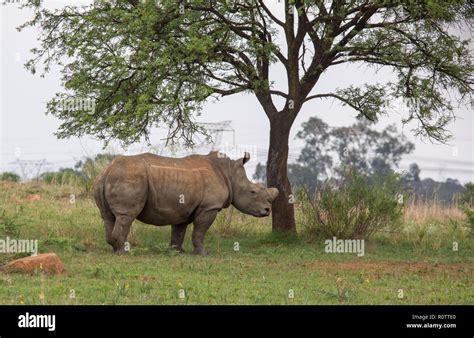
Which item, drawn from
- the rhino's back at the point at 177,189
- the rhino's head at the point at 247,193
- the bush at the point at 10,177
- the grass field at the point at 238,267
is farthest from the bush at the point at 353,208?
the bush at the point at 10,177

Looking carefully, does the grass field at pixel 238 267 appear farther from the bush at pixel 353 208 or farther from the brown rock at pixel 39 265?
the bush at pixel 353 208

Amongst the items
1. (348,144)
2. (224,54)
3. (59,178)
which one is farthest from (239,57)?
(348,144)

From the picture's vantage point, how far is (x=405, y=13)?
22375 mm

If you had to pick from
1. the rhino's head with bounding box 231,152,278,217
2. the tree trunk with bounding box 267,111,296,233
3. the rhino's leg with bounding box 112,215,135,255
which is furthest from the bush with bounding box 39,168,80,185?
the rhino's leg with bounding box 112,215,135,255

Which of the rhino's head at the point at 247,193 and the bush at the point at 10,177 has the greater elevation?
the bush at the point at 10,177

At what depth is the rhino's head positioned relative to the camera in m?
19.7

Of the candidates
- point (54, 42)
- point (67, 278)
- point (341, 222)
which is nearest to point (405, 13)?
point (341, 222)

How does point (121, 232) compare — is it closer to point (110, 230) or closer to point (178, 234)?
point (110, 230)

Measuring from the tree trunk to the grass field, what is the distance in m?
0.49

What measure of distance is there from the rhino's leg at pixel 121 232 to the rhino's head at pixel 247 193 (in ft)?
8.01

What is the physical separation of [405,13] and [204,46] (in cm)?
520

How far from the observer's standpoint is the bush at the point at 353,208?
21.9 m

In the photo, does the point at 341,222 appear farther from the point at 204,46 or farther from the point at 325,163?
the point at 325,163

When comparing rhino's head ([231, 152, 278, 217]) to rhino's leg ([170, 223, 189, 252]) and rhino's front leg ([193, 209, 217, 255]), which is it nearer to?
rhino's front leg ([193, 209, 217, 255])
